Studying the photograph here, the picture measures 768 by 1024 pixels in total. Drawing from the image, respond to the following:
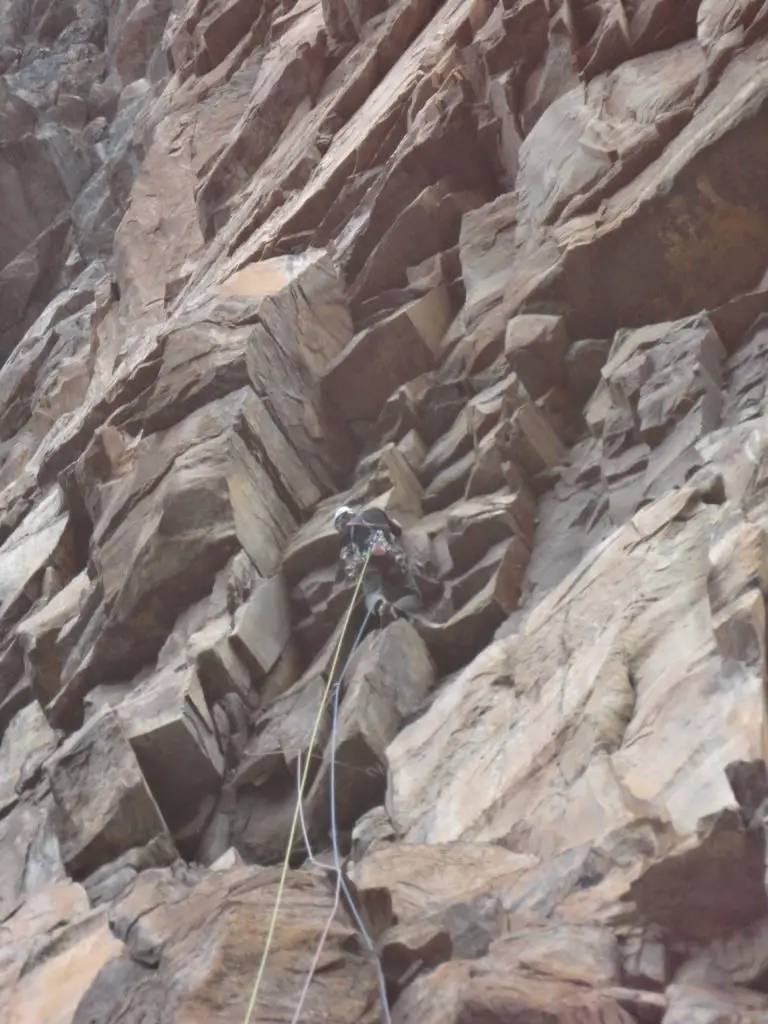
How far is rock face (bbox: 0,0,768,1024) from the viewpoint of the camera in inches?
266

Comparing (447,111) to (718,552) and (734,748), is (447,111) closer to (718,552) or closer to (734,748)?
(718,552)

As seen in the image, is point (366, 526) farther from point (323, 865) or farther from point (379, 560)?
point (323, 865)

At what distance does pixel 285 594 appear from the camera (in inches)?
524

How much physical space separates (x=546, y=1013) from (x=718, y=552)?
3663 millimetres

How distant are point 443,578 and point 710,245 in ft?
15.6

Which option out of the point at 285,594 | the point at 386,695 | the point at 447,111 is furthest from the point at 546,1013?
the point at 447,111

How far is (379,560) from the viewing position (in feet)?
40.0

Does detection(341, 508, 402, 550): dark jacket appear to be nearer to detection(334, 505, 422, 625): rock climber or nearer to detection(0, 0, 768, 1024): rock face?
detection(334, 505, 422, 625): rock climber

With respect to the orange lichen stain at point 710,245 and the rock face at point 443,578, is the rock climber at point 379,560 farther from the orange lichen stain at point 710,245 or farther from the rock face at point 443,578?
the orange lichen stain at point 710,245

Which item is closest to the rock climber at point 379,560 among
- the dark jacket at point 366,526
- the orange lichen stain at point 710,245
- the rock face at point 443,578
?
the dark jacket at point 366,526

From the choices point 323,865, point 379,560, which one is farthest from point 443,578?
point 323,865

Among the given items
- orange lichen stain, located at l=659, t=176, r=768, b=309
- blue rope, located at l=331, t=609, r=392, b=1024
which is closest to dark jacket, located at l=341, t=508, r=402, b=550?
blue rope, located at l=331, t=609, r=392, b=1024

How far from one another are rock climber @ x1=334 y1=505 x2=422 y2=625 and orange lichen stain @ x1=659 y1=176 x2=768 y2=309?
4.28 meters

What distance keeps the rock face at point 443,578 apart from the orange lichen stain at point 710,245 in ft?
0.11
